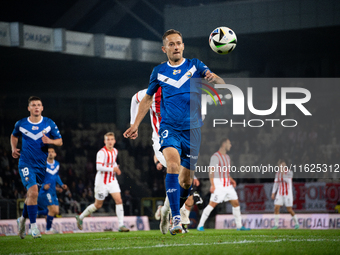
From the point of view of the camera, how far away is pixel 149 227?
595 inches

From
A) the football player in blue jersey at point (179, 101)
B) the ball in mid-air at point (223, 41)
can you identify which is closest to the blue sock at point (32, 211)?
the football player in blue jersey at point (179, 101)

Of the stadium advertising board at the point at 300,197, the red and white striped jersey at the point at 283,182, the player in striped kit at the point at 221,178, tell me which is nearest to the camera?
the player in striped kit at the point at 221,178

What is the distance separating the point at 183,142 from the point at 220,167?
6.16m

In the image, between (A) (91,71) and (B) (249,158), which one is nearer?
(B) (249,158)

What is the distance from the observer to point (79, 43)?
66.8 feet

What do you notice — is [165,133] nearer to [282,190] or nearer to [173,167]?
[173,167]

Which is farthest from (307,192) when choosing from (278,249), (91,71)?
(91,71)

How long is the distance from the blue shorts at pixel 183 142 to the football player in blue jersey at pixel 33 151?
128 inches

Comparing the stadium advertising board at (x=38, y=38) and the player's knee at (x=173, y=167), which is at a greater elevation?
the stadium advertising board at (x=38, y=38)

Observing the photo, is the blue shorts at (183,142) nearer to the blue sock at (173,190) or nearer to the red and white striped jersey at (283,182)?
the blue sock at (173,190)

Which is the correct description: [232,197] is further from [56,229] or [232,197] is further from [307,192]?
[56,229]

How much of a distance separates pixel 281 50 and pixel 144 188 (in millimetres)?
9498

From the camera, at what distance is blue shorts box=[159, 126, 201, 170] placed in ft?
19.8

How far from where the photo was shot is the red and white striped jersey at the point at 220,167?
39.6ft
